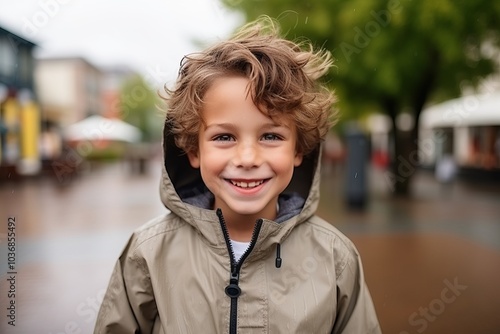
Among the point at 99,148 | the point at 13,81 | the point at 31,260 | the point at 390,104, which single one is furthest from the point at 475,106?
the point at 99,148

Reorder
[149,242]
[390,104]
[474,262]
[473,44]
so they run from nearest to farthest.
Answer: [149,242] → [474,262] → [473,44] → [390,104]

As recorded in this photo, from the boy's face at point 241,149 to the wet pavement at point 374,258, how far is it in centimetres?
177

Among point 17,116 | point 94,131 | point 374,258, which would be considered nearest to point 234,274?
point 374,258

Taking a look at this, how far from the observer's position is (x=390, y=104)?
1269 cm

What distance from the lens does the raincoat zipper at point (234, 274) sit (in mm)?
1581

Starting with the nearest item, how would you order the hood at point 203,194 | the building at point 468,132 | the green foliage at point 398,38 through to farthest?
the hood at point 203,194, the green foliage at point 398,38, the building at point 468,132

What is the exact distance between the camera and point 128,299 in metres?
1.67

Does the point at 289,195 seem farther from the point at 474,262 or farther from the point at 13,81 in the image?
the point at 13,81

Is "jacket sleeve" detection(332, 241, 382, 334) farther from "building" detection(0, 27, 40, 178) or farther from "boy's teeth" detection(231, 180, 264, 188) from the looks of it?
"building" detection(0, 27, 40, 178)

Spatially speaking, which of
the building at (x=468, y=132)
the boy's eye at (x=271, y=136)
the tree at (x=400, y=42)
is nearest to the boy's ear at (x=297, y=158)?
the boy's eye at (x=271, y=136)

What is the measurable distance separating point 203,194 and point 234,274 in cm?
43

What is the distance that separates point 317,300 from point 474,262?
13.5 feet

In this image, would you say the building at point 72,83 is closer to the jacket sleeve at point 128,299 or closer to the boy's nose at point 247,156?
the jacket sleeve at point 128,299

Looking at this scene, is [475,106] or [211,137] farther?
[475,106]
